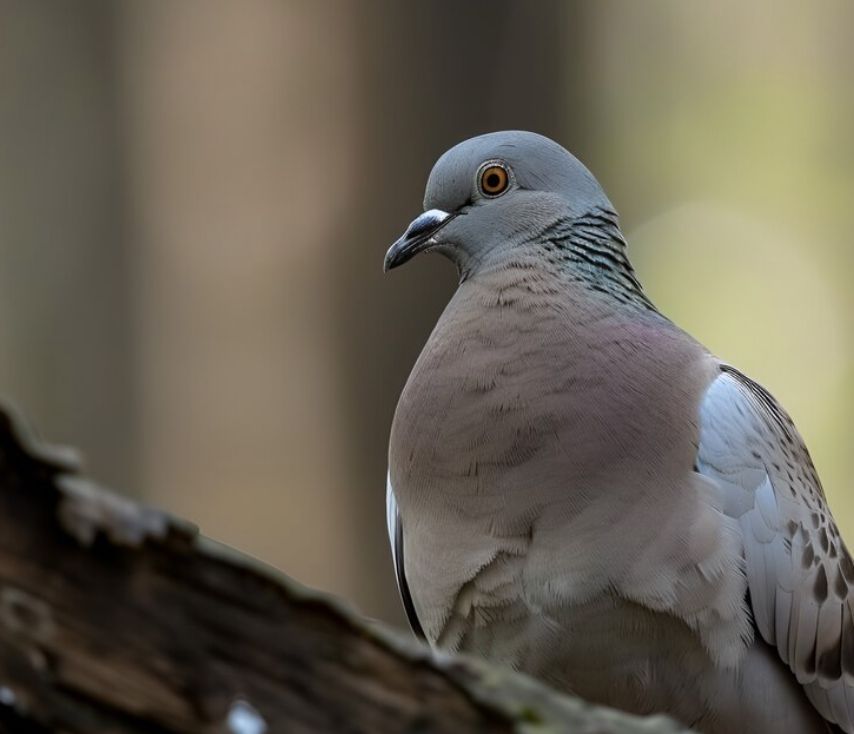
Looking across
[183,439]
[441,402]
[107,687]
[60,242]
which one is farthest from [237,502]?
[107,687]

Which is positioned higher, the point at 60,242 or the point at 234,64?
the point at 234,64

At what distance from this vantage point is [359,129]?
5.40 metres

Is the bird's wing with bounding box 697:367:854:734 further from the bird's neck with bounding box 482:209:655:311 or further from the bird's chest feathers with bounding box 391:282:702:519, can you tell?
the bird's neck with bounding box 482:209:655:311

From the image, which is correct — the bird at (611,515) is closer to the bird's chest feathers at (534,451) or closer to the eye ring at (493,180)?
the bird's chest feathers at (534,451)

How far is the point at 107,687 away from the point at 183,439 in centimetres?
444

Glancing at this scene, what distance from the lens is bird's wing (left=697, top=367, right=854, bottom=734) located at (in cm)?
328

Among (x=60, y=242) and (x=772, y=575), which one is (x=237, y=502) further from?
(x=772, y=575)

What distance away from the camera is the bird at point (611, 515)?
3.10 metres

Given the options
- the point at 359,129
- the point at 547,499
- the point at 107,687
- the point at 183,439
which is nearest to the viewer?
the point at 107,687

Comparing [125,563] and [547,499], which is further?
[547,499]

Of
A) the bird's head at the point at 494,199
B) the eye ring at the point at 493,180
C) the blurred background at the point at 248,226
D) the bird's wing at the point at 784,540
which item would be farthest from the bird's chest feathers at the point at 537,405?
the blurred background at the point at 248,226

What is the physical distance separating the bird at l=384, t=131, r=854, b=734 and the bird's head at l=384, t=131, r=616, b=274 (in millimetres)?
96

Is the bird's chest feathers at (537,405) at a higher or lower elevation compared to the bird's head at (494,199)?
lower

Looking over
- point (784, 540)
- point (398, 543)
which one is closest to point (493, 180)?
point (398, 543)
